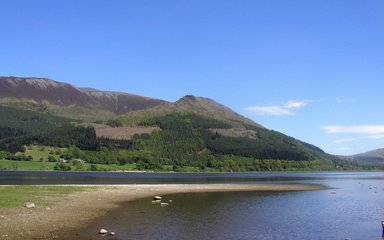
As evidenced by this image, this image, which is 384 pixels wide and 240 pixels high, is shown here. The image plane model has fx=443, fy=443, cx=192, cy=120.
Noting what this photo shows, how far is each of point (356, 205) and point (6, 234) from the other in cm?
6114

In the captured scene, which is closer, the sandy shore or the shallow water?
the sandy shore

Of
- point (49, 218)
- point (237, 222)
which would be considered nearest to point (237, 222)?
point (237, 222)

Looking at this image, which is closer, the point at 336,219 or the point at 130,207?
the point at 336,219

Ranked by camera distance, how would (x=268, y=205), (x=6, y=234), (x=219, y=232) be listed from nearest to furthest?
(x=6, y=234) < (x=219, y=232) < (x=268, y=205)

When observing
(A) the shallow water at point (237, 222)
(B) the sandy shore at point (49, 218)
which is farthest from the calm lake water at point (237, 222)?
(B) the sandy shore at point (49, 218)

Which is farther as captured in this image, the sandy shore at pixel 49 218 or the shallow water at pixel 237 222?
the shallow water at pixel 237 222

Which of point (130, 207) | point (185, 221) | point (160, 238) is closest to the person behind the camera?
point (160, 238)

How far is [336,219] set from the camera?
191ft

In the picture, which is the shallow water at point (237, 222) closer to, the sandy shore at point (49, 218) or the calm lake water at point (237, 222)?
the calm lake water at point (237, 222)

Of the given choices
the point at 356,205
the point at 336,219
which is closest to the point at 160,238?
the point at 336,219

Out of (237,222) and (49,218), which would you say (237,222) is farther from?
(49,218)

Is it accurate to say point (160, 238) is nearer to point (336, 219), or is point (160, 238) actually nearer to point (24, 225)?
point (24, 225)

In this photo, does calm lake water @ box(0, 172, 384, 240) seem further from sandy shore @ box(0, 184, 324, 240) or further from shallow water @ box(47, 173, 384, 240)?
sandy shore @ box(0, 184, 324, 240)

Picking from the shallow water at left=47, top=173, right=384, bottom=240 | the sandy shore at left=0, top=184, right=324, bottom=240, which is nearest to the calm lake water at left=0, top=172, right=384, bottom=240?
the shallow water at left=47, top=173, right=384, bottom=240
